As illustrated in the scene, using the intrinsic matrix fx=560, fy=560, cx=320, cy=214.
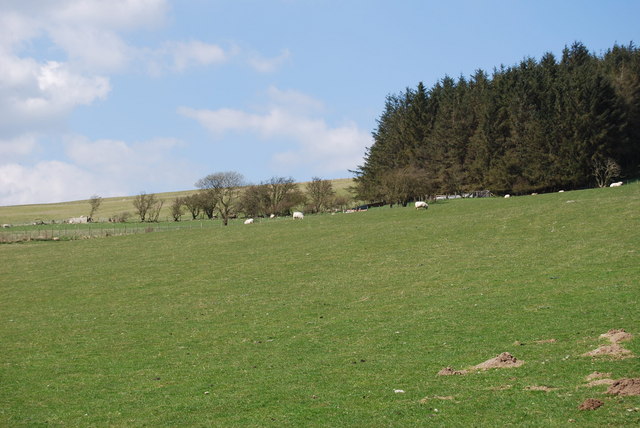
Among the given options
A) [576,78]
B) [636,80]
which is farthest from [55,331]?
[636,80]

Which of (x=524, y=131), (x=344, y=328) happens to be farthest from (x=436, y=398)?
(x=524, y=131)

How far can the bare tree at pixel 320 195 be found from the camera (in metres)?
99.7

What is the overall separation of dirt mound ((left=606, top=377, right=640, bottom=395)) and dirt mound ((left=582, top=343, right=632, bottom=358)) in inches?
88.6

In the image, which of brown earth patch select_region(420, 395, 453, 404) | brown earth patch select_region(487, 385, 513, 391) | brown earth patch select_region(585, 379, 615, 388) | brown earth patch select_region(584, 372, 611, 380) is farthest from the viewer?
brown earth patch select_region(487, 385, 513, 391)

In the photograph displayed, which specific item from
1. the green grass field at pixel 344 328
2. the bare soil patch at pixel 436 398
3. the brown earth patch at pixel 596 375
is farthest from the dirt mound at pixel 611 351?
the bare soil patch at pixel 436 398

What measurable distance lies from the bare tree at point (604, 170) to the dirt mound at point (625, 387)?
64.9 m

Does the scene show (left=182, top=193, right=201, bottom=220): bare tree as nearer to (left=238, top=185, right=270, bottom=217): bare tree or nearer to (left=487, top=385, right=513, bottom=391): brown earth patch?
(left=238, top=185, right=270, bottom=217): bare tree

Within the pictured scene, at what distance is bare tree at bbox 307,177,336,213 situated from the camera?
99.7 m

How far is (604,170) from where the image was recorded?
235 feet

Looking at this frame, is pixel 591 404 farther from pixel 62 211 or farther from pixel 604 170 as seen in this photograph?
pixel 62 211

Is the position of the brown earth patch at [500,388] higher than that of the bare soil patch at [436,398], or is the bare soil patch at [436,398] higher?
the brown earth patch at [500,388]

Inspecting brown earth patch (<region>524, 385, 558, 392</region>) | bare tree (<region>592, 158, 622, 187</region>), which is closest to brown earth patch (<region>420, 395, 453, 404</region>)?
brown earth patch (<region>524, 385, 558, 392</region>)

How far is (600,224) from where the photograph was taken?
34719 mm

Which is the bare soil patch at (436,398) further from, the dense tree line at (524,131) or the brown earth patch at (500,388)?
the dense tree line at (524,131)
